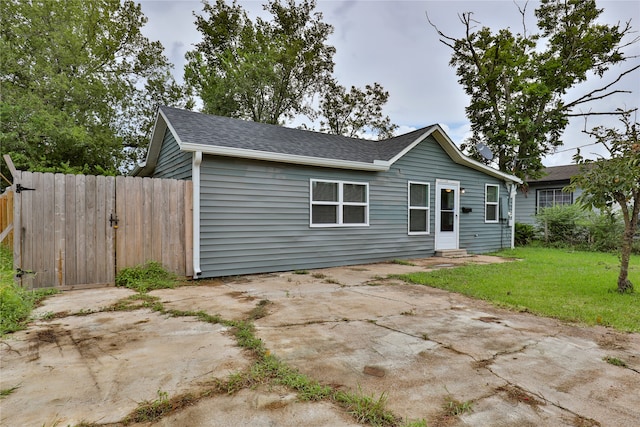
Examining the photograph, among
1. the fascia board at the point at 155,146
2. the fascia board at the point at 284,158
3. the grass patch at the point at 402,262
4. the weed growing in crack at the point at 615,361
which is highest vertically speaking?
the fascia board at the point at 155,146

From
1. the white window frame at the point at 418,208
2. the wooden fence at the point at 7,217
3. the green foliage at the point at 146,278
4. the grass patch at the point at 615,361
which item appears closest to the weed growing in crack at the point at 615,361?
the grass patch at the point at 615,361

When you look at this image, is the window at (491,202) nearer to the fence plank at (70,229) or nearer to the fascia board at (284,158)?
the fascia board at (284,158)

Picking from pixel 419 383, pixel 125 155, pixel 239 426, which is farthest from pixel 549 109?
pixel 125 155

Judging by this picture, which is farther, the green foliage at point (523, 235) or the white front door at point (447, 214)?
the green foliage at point (523, 235)

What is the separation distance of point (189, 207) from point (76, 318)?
2596mm

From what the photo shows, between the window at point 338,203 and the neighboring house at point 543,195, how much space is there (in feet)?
38.9

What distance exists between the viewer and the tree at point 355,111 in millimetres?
20016

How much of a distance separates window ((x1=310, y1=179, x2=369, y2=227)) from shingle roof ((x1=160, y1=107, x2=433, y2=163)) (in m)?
0.66

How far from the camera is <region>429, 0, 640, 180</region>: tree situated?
14.1 m

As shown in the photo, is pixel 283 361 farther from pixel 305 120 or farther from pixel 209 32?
pixel 209 32

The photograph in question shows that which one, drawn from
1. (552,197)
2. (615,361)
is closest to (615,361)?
(615,361)

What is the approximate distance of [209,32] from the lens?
61.4 ft

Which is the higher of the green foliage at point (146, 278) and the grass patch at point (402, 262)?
the green foliage at point (146, 278)

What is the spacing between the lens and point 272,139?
7.33m
